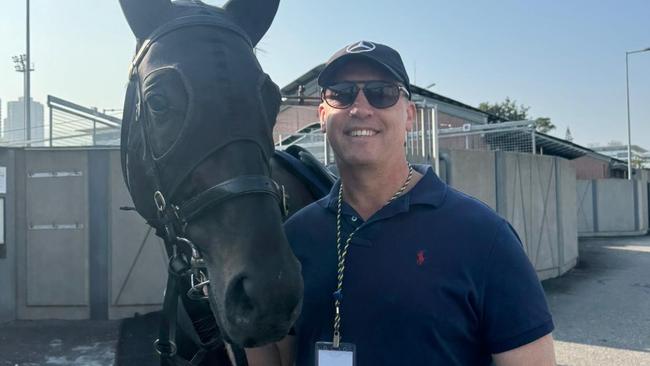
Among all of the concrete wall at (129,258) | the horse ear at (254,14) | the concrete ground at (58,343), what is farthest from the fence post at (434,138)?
the horse ear at (254,14)

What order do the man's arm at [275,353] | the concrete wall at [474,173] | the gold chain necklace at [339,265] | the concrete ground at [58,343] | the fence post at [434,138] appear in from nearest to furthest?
the gold chain necklace at [339,265]
the man's arm at [275,353]
the concrete ground at [58,343]
the fence post at [434,138]
the concrete wall at [474,173]

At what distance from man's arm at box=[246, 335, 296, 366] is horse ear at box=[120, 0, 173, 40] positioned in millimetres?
1272

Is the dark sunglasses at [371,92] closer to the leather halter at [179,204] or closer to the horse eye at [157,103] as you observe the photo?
the leather halter at [179,204]

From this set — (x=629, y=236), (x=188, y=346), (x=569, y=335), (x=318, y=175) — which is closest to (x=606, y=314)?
(x=569, y=335)

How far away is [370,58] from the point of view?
1694 millimetres

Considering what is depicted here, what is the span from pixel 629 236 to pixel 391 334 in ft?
73.7

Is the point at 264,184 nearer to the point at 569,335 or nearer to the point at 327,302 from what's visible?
the point at 327,302

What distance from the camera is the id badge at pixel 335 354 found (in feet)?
5.17

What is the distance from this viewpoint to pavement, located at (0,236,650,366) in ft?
20.3

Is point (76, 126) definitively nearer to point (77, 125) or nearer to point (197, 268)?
point (77, 125)

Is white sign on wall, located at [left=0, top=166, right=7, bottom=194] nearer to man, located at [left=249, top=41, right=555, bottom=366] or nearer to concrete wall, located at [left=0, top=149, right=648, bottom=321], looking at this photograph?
concrete wall, located at [left=0, top=149, right=648, bottom=321]

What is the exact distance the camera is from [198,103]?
1.73m

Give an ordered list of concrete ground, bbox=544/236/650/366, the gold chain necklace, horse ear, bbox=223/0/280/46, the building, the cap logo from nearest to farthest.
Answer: the gold chain necklace < the cap logo < horse ear, bbox=223/0/280/46 < concrete ground, bbox=544/236/650/366 < the building

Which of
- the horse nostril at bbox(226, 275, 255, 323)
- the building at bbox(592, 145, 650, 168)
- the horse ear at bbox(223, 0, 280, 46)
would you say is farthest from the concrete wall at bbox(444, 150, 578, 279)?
the building at bbox(592, 145, 650, 168)
